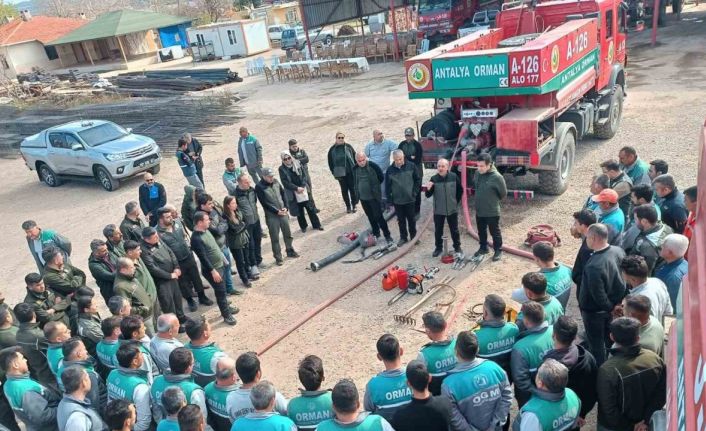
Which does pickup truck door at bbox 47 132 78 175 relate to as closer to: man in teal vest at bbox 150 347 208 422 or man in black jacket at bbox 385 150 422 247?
man in black jacket at bbox 385 150 422 247

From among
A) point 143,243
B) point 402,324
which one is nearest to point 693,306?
point 402,324

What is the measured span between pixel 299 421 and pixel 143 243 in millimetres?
3788

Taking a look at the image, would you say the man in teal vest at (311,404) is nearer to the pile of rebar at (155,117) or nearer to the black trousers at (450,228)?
the black trousers at (450,228)

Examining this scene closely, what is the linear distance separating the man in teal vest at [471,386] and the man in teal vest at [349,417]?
0.56 meters

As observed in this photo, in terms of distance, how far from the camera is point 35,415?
178 inches

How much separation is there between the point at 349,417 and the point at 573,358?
5.40 ft

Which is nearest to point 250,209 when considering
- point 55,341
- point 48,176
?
point 55,341

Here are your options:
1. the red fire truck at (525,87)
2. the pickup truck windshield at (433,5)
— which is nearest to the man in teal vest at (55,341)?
the red fire truck at (525,87)

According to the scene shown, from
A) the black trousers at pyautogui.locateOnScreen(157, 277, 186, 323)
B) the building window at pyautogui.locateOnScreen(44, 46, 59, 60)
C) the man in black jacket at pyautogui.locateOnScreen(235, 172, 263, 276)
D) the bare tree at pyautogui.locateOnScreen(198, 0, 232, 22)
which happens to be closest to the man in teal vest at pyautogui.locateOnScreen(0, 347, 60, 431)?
the black trousers at pyautogui.locateOnScreen(157, 277, 186, 323)

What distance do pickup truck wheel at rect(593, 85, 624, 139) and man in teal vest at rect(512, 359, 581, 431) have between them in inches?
373

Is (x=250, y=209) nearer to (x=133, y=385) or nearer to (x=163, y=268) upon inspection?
(x=163, y=268)

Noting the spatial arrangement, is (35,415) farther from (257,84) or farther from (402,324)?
(257,84)

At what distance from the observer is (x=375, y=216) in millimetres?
8828

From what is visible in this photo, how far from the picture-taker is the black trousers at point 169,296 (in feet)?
23.1
